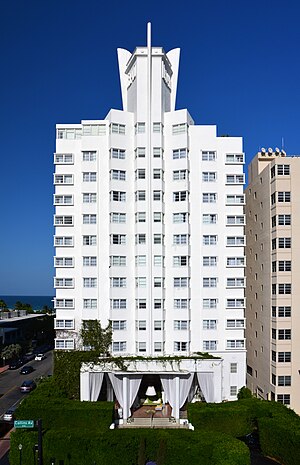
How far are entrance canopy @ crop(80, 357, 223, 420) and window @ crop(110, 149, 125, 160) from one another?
21534mm

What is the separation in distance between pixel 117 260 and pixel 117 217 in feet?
15.5

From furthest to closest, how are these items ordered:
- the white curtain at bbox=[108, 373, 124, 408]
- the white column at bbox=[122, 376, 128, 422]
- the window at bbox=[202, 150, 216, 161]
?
the window at bbox=[202, 150, 216, 161] < the white curtain at bbox=[108, 373, 124, 408] < the white column at bbox=[122, 376, 128, 422]

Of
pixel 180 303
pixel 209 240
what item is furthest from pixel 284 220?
pixel 180 303

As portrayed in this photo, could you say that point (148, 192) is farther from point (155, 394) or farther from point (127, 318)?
point (155, 394)

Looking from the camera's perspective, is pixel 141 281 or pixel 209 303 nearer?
pixel 141 281

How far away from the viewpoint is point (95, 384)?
137ft

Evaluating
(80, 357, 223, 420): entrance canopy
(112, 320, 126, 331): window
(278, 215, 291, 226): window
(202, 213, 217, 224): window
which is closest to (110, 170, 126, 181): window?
(202, 213, 217, 224): window

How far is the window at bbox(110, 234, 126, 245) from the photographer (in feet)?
150

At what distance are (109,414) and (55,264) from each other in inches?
680

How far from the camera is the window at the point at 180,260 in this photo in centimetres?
4562

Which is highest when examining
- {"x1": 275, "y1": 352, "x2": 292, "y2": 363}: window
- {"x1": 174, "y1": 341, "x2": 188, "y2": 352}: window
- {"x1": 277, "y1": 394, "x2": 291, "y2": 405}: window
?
{"x1": 174, "y1": 341, "x2": 188, "y2": 352}: window

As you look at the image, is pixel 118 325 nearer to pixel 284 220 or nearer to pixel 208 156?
pixel 208 156

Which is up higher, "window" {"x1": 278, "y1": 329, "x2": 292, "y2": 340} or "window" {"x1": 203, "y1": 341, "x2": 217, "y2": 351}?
"window" {"x1": 278, "y1": 329, "x2": 292, "y2": 340}

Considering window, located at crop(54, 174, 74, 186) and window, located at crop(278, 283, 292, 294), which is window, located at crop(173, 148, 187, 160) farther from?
window, located at crop(278, 283, 292, 294)
